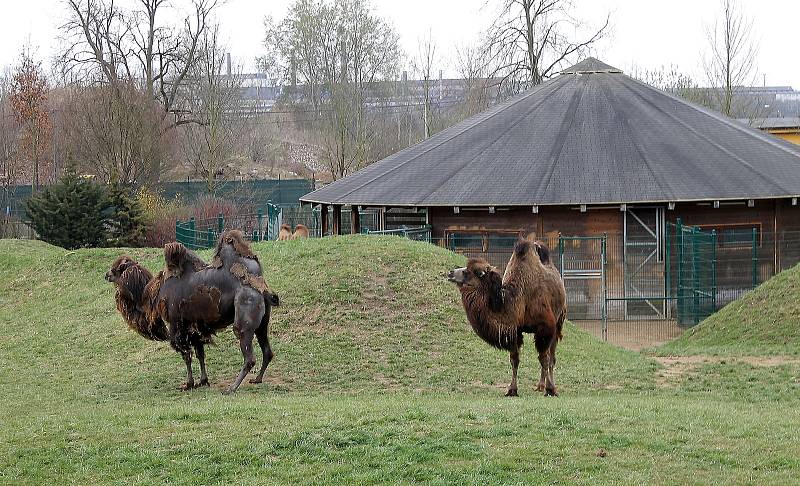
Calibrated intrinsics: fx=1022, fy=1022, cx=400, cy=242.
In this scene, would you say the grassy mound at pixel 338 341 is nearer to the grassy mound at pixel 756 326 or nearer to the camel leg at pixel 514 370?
the camel leg at pixel 514 370

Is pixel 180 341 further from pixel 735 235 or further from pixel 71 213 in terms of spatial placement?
pixel 71 213

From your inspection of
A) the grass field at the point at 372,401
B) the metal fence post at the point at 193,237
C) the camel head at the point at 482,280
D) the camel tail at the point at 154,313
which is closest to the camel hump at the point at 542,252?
the camel head at the point at 482,280

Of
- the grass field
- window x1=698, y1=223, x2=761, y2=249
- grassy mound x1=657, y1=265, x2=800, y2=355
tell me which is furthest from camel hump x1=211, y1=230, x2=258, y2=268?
window x1=698, y1=223, x2=761, y2=249

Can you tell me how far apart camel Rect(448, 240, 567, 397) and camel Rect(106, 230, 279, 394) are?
9.66ft

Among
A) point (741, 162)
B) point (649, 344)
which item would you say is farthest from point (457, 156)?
point (649, 344)

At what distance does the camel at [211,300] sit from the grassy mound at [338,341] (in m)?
0.85

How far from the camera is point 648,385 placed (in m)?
15.3

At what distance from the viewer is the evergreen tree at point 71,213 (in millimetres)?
40375

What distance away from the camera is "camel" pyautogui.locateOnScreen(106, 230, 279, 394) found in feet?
46.3

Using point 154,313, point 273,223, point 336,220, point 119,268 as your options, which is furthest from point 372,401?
point 273,223

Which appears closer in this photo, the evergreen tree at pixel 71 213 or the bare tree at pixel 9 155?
the evergreen tree at pixel 71 213

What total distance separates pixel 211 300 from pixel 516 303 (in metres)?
4.26

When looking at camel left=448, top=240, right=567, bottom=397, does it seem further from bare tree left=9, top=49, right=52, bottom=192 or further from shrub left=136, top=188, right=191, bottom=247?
bare tree left=9, top=49, right=52, bottom=192

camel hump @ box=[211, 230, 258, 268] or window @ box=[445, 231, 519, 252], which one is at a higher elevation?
camel hump @ box=[211, 230, 258, 268]
